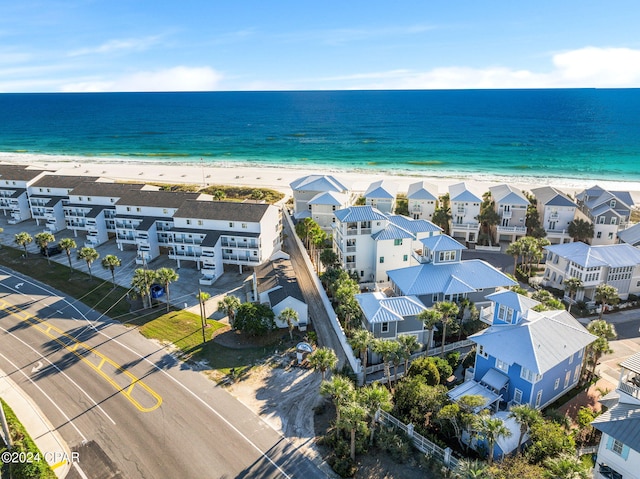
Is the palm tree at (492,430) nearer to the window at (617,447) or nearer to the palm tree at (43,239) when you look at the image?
the window at (617,447)

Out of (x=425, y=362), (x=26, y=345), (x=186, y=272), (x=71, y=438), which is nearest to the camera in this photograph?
(x=71, y=438)

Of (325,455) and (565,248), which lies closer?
(325,455)

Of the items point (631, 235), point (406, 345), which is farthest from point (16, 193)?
point (631, 235)

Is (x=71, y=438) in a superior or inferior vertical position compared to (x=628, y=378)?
inferior

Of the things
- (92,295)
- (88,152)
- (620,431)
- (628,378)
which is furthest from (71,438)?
(88,152)

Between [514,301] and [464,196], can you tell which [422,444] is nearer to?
[514,301]

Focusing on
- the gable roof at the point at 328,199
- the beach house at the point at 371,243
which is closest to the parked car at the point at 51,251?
the gable roof at the point at 328,199

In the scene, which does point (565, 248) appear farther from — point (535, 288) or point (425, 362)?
point (425, 362)
